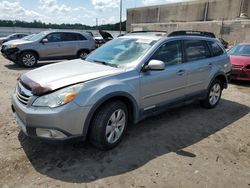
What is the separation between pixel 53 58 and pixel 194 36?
8.18 m

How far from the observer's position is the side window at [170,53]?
13.8 feet

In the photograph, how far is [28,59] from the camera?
11086mm

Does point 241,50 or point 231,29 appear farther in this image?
point 231,29

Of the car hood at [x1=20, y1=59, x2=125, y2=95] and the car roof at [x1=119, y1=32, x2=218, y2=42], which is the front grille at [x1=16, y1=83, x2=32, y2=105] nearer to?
the car hood at [x1=20, y1=59, x2=125, y2=95]

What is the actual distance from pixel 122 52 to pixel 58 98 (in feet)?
5.37

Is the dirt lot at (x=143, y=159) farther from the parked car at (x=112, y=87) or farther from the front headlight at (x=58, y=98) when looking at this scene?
the front headlight at (x=58, y=98)

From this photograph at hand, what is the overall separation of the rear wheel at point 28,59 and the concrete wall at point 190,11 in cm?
3611

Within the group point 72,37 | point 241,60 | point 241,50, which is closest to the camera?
point 241,60

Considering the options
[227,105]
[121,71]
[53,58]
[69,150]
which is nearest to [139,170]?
[69,150]

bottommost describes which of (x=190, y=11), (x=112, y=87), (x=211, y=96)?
(x=211, y=96)

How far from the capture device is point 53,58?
462 inches

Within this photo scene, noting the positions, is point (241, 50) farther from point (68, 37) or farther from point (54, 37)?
point (54, 37)

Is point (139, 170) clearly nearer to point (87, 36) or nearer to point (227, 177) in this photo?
point (227, 177)

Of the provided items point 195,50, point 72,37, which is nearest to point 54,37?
point 72,37
